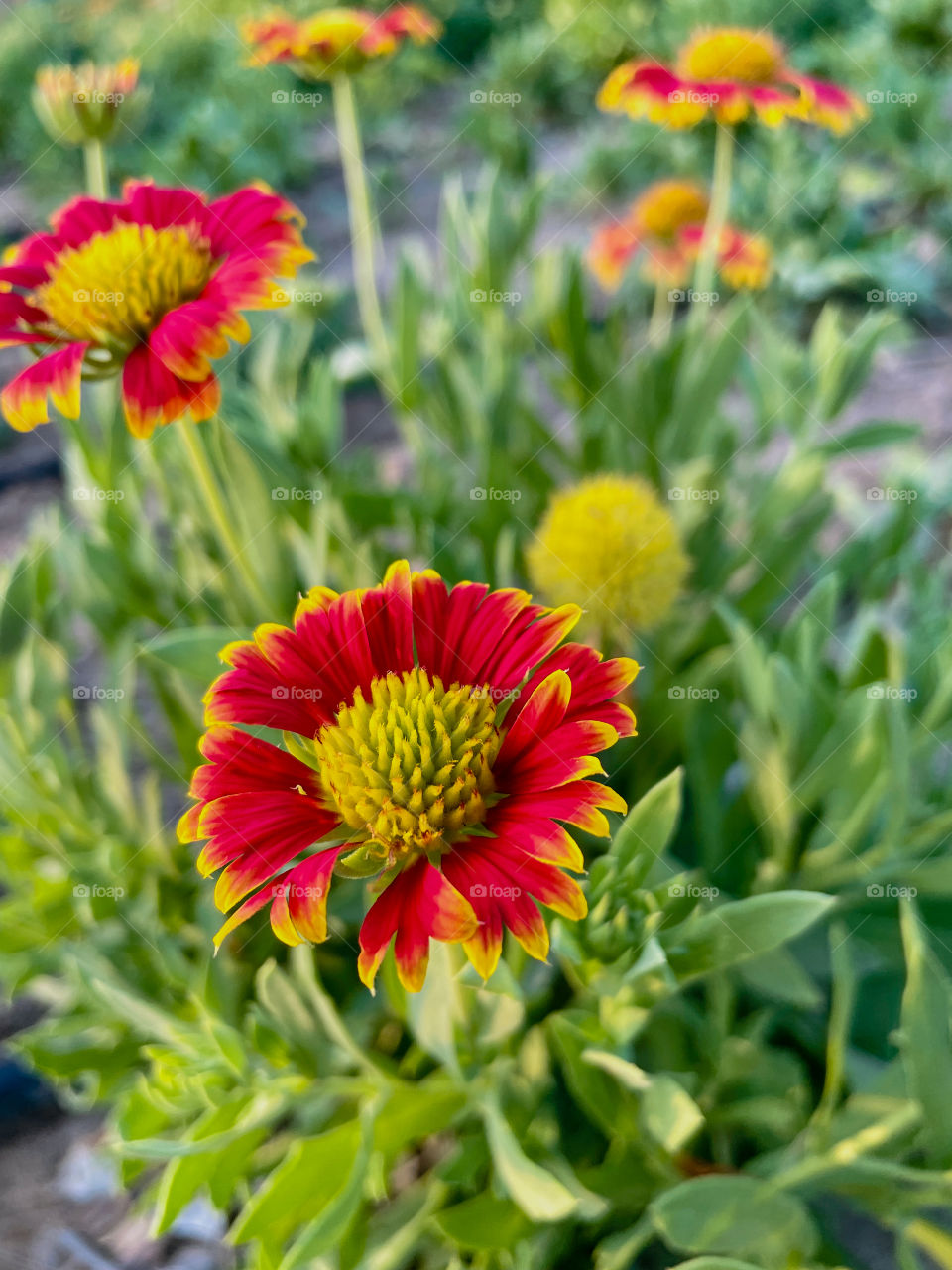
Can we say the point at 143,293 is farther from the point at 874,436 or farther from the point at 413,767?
the point at 874,436

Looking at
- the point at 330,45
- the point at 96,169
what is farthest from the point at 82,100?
the point at 330,45

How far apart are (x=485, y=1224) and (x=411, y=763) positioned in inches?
21.8

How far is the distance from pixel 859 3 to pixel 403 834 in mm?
5566

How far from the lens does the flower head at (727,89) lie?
1.32 meters

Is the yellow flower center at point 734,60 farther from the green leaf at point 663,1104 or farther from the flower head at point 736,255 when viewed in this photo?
the green leaf at point 663,1104

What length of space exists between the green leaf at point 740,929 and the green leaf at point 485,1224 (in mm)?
324

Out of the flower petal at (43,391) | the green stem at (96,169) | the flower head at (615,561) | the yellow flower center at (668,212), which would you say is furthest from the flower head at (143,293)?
the yellow flower center at (668,212)

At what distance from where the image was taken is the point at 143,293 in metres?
0.85

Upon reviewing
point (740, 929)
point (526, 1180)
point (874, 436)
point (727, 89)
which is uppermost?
point (727, 89)

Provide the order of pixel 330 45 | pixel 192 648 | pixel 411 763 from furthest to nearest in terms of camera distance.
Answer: pixel 330 45 → pixel 192 648 → pixel 411 763

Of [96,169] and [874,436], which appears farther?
[874,436]

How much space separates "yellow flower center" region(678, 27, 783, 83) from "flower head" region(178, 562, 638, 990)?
111 cm

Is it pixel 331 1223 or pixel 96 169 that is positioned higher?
pixel 96 169

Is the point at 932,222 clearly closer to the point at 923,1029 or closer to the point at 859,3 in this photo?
the point at 859,3
